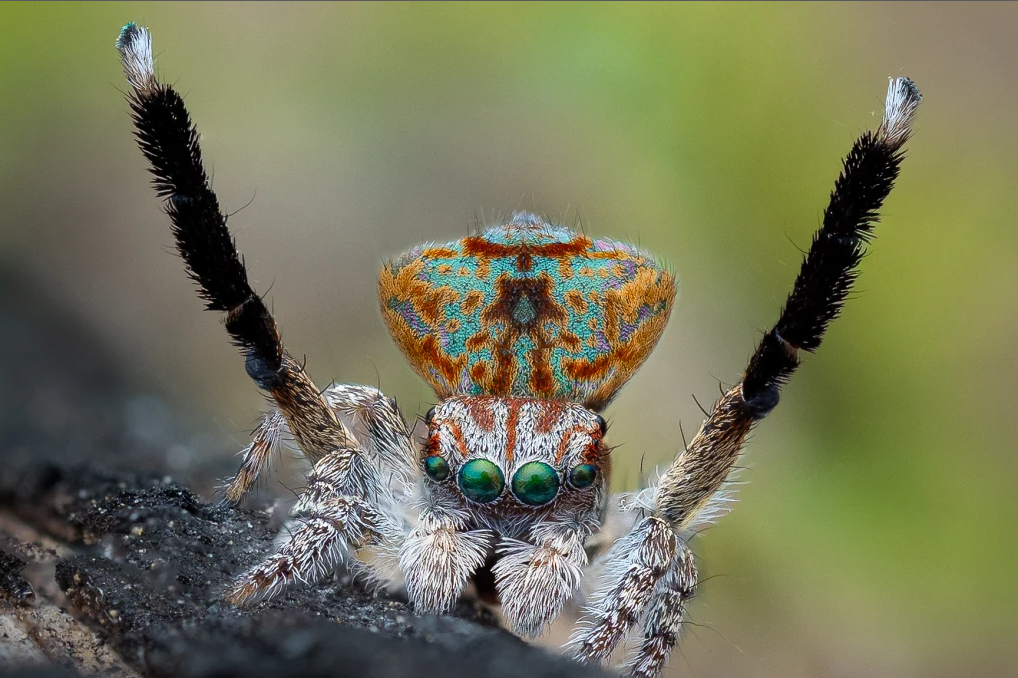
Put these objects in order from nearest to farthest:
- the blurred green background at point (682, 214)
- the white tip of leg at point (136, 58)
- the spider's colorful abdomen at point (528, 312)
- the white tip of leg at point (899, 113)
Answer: the white tip of leg at point (136, 58)
the white tip of leg at point (899, 113)
the spider's colorful abdomen at point (528, 312)
the blurred green background at point (682, 214)

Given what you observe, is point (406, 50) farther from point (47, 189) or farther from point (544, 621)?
point (544, 621)

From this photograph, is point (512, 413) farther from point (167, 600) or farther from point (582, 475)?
point (167, 600)

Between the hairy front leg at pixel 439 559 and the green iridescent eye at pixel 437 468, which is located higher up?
the green iridescent eye at pixel 437 468

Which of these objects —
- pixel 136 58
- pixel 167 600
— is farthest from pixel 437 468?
pixel 136 58

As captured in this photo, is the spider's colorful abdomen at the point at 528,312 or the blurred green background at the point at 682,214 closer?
the spider's colorful abdomen at the point at 528,312

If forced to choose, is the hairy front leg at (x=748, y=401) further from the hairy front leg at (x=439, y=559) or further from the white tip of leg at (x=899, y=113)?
the hairy front leg at (x=439, y=559)

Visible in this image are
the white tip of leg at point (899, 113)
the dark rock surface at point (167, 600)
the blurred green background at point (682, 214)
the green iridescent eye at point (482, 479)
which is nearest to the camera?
the dark rock surface at point (167, 600)

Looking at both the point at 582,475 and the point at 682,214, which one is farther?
the point at 682,214

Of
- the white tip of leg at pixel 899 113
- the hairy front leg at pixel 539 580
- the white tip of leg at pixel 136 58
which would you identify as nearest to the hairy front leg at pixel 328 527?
the hairy front leg at pixel 539 580
